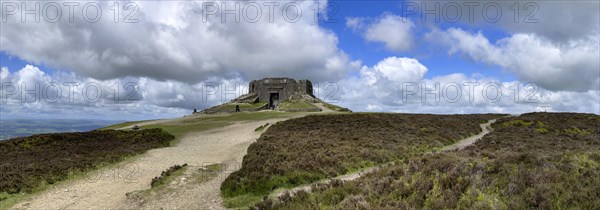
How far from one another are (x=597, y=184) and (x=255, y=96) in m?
82.5

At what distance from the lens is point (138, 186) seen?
16531 mm

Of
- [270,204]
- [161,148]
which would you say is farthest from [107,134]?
[270,204]

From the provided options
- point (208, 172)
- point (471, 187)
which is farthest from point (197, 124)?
point (471, 187)

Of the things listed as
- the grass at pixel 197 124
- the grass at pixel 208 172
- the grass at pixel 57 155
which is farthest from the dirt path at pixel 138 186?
the grass at pixel 197 124

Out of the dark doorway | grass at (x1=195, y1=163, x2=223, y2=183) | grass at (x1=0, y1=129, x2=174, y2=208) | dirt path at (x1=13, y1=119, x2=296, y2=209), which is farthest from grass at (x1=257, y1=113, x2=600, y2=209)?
the dark doorway

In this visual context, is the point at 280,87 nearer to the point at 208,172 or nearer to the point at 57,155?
the point at 57,155

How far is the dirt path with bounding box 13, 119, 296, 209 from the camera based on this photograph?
13867 mm

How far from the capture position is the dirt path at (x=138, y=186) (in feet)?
45.5

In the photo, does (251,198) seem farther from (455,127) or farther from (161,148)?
(455,127)

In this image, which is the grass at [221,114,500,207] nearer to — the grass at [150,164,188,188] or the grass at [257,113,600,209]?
the grass at [257,113,600,209]

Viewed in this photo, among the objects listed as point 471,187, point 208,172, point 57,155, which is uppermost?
point 471,187

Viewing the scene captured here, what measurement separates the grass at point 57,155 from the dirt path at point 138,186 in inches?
38.3

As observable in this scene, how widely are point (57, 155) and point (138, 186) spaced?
11.0m

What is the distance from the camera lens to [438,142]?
1046 inches
